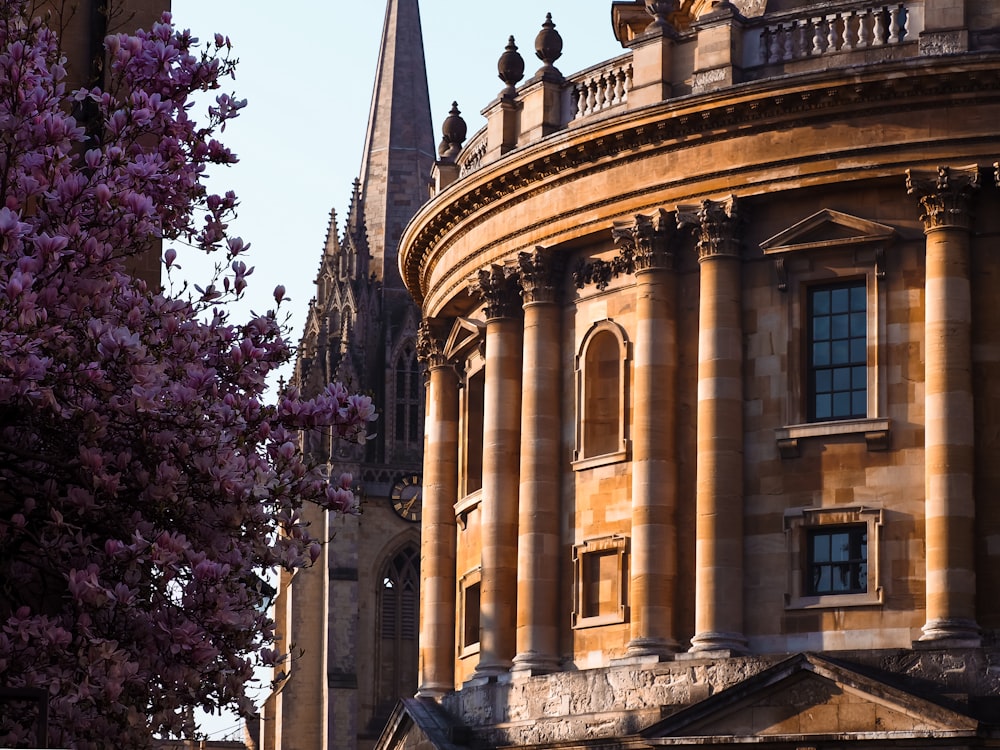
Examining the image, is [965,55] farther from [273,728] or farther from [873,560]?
[273,728]

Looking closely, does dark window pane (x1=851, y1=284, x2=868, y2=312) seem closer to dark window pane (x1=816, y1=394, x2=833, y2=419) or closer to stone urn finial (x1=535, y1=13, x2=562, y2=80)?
dark window pane (x1=816, y1=394, x2=833, y2=419)

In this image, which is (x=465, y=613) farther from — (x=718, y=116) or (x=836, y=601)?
(x=718, y=116)

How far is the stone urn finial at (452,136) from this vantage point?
169ft

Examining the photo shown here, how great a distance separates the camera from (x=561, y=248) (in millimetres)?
43500

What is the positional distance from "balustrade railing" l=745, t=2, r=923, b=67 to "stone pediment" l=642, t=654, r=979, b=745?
11066 millimetres

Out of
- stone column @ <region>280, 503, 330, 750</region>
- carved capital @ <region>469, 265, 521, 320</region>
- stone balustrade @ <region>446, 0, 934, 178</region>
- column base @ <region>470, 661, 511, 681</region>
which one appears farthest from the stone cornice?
stone column @ <region>280, 503, 330, 750</region>

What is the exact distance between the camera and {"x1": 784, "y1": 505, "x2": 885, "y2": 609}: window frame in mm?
38344

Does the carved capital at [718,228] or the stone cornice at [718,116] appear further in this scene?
the carved capital at [718,228]

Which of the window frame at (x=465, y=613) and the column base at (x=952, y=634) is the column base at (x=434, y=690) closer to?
the window frame at (x=465, y=613)

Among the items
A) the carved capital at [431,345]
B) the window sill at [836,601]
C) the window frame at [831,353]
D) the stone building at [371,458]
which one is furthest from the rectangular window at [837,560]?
the stone building at [371,458]

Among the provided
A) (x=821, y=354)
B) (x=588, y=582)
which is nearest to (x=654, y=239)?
(x=821, y=354)

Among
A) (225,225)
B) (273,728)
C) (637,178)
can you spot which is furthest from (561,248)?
(273,728)

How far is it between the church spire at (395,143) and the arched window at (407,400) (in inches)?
162

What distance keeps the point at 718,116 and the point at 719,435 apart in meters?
5.83
